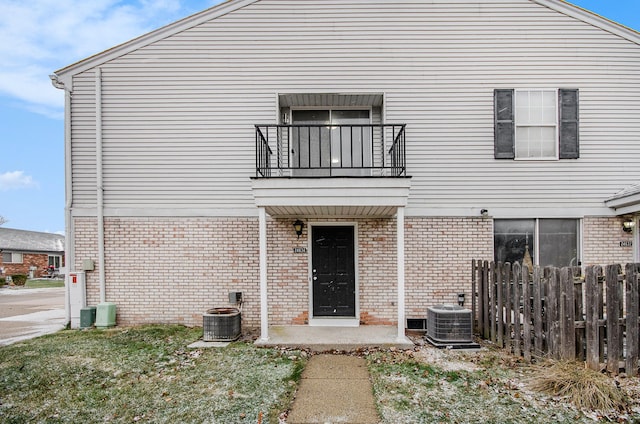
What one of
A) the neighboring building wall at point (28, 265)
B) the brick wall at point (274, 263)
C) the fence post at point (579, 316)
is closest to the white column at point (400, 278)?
the brick wall at point (274, 263)

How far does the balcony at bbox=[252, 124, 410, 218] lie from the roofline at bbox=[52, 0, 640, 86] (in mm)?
2886

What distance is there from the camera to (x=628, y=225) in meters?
7.75

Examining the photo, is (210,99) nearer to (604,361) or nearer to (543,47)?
(543,47)

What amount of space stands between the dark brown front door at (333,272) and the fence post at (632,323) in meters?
4.55

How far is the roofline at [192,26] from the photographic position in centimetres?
799

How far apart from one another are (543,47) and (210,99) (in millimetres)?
7487

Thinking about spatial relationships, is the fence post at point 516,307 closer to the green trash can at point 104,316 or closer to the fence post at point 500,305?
the fence post at point 500,305

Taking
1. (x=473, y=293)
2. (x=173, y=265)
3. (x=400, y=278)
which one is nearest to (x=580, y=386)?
Answer: (x=400, y=278)

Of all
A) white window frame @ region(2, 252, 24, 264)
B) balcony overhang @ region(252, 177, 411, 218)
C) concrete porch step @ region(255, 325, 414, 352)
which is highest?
balcony overhang @ region(252, 177, 411, 218)

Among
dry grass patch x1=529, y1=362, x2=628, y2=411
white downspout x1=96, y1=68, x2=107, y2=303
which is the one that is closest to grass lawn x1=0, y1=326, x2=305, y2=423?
white downspout x1=96, y1=68, x2=107, y2=303

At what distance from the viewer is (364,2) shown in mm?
8094

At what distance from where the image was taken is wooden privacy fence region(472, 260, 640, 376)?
16.3 ft

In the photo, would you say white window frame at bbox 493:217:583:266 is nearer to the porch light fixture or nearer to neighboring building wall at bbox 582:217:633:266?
neighboring building wall at bbox 582:217:633:266

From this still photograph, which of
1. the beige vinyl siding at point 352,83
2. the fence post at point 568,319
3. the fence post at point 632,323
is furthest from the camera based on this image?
the beige vinyl siding at point 352,83
